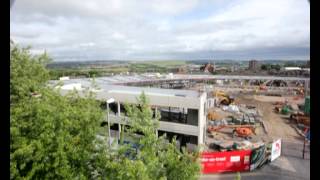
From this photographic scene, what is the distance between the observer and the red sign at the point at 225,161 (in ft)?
34.0

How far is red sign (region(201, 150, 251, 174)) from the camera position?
34.0 feet

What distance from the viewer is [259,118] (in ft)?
71.8

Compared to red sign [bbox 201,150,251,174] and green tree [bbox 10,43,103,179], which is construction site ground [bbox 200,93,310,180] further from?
green tree [bbox 10,43,103,179]

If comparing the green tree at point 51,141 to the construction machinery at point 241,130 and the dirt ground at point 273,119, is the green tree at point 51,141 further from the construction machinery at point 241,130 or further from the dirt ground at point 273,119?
the dirt ground at point 273,119

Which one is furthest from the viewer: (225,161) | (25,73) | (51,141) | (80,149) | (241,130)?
(241,130)

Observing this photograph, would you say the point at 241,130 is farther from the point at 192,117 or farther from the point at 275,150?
the point at 192,117

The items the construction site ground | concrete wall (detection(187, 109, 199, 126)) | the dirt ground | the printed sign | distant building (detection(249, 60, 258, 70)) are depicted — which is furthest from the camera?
distant building (detection(249, 60, 258, 70))

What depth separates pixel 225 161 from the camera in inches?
412

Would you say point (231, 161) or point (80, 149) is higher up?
point (80, 149)

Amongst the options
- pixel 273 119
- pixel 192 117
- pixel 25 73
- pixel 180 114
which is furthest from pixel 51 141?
pixel 273 119

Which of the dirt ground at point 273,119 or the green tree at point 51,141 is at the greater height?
the green tree at point 51,141

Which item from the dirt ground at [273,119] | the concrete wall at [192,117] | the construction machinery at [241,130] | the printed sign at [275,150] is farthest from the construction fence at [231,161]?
the dirt ground at [273,119]

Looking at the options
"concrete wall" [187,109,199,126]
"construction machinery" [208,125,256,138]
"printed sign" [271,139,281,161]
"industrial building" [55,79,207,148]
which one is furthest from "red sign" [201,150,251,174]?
"construction machinery" [208,125,256,138]
